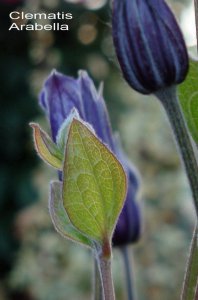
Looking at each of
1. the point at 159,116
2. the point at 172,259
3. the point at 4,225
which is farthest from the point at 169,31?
the point at 4,225

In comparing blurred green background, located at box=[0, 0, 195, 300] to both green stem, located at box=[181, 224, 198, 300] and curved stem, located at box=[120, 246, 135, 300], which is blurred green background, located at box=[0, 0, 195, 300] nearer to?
curved stem, located at box=[120, 246, 135, 300]

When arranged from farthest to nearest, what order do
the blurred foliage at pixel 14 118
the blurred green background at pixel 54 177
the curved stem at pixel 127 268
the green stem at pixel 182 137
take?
the blurred foliage at pixel 14 118 < the blurred green background at pixel 54 177 < the curved stem at pixel 127 268 < the green stem at pixel 182 137

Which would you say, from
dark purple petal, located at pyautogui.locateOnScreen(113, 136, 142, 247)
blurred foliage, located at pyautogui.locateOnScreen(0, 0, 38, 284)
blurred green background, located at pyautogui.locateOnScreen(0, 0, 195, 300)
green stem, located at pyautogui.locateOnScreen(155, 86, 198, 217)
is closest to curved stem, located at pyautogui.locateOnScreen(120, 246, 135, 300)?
dark purple petal, located at pyautogui.locateOnScreen(113, 136, 142, 247)

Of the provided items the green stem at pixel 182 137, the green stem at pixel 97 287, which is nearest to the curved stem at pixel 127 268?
the green stem at pixel 97 287

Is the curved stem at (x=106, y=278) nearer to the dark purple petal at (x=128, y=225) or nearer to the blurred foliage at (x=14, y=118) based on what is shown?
the dark purple petal at (x=128, y=225)

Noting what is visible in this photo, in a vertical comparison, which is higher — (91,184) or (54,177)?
(54,177)

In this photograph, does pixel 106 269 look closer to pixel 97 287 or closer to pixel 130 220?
pixel 97 287

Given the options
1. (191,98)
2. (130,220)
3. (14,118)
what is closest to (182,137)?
(191,98)
